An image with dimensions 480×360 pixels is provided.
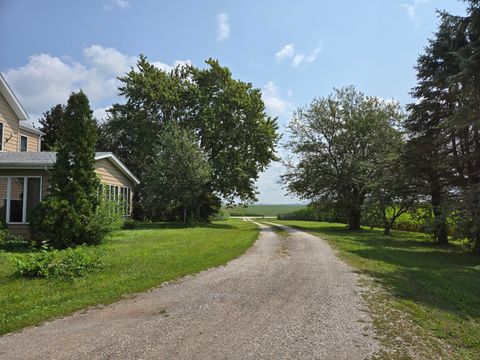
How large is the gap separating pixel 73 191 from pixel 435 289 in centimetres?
1168

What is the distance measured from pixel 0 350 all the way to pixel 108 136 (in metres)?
37.8

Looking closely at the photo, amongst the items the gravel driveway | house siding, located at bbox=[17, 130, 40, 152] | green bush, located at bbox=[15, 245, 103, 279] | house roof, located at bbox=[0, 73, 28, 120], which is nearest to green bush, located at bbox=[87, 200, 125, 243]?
green bush, located at bbox=[15, 245, 103, 279]

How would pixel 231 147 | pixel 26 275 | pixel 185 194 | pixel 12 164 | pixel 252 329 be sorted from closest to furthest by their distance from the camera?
pixel 252 329, pixel 26 275, pixel 12 164, pixel 185 194, pixel 231 147

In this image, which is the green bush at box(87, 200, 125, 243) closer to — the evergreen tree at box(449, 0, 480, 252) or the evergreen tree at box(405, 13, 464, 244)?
the evergreen tree at box(449, 0, 480, 252)

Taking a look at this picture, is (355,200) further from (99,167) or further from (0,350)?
(0,350)

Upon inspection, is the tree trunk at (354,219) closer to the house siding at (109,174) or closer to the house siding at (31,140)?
the house siding at (109,174)

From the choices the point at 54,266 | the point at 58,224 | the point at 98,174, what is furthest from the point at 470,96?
the point at 98,174

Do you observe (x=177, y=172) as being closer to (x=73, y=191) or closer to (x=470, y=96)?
(x=73, y=191)

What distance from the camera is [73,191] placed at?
44.8 ft

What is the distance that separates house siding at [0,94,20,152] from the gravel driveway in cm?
1705

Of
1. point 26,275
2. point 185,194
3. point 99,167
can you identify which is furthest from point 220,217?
point 26,275

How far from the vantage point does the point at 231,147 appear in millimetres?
31938

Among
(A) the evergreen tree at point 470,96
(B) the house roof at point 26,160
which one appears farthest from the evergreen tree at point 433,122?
(B) the house roof at point 26,160

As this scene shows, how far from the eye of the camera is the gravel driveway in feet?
14.6
